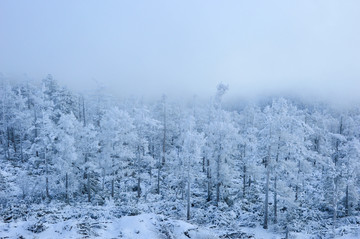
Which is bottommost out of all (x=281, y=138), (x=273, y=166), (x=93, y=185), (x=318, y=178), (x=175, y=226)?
(x=318, y=178)

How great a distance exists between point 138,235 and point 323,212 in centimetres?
2443

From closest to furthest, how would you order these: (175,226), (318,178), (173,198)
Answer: (175,226), (173,198), (318,178)

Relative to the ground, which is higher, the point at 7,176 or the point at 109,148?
the point at 109,148

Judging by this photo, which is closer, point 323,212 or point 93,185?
point 323,212

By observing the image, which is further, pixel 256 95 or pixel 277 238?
pixel 256 95

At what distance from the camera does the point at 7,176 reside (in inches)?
1198

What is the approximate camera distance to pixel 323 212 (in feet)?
94.0

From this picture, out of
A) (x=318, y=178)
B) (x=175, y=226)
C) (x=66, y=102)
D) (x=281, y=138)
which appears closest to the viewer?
(x=175, y=226)

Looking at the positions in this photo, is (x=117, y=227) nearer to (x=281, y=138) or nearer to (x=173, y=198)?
(x=173, y=198)

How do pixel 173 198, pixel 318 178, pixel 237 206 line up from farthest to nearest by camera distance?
pixel 318 178
pixel 173 198
pixel 237 206

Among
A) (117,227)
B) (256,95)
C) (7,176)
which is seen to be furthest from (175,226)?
Result: (256,95)

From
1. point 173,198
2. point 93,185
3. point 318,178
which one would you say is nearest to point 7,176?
point 93,185

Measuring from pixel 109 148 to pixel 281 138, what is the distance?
19192mm

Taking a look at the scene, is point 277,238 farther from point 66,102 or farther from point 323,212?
point 66,102
